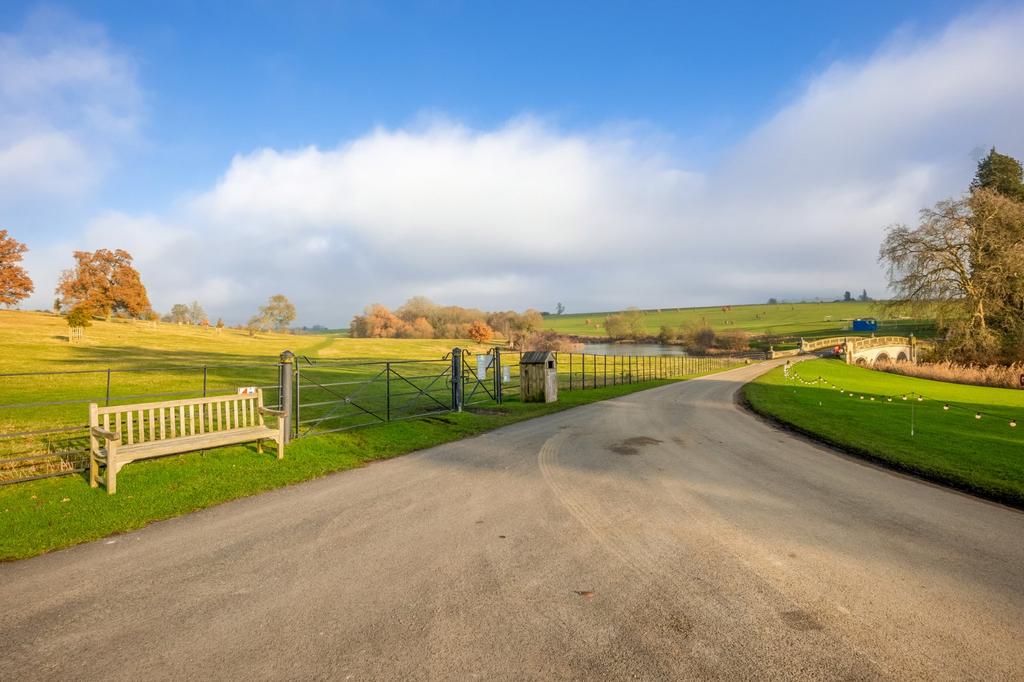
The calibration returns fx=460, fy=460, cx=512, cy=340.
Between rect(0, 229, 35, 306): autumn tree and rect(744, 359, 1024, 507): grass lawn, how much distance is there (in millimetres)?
69905

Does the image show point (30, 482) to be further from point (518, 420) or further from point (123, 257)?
point (123, 257)

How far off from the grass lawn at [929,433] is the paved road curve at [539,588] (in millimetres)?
1668

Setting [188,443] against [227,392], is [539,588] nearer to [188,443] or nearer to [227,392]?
[188,443]

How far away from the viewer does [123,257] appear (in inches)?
2448

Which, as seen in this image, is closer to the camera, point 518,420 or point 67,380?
point 518,420

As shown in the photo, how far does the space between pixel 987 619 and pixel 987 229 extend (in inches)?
1965

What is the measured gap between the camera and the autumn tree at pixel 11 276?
48188 millimetres

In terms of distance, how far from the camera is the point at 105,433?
668cm

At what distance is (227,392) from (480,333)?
227 feet

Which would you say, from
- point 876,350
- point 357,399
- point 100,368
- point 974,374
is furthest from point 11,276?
point 876,350

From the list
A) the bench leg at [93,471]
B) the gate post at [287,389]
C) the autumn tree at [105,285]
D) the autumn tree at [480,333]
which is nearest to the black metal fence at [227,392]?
the gate post at [287,389]

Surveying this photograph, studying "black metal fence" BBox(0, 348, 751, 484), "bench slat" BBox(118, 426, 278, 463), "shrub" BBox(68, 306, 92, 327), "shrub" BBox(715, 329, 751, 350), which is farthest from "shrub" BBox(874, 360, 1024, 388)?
"shrub" BBox(68, 306, 92, 327)

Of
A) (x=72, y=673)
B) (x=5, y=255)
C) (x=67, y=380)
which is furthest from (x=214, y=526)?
(x=5, y=255)

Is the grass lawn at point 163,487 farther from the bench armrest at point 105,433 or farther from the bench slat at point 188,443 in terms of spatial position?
the bench armrest at point 105,433
